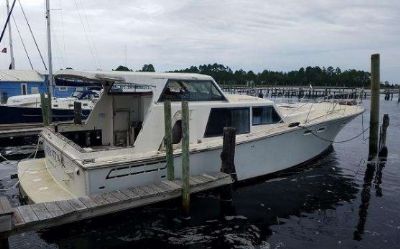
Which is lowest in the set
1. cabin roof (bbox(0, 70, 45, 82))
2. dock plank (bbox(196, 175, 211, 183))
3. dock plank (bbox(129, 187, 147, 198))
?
dock plank (bbox(129, 187, 147, 198))

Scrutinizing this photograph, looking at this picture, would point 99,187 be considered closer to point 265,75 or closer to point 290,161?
point 290,161

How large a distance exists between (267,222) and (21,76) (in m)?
25.4

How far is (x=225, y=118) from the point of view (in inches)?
416

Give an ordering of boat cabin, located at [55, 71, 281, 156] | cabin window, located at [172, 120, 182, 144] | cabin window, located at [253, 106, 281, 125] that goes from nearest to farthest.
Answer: boat cabin, located at [55, 71, 281, 156]
cabin window, located at [172, 120, 182, 144]
cabin window, located at [253, 106, 281, 125]

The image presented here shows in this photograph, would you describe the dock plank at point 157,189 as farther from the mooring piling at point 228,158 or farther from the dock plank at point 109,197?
the mooring piling at point 228,158

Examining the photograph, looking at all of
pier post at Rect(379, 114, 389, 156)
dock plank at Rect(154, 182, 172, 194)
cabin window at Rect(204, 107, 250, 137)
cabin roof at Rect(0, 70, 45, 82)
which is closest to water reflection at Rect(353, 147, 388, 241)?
pier post at Rect(379, 114, 389, 156)

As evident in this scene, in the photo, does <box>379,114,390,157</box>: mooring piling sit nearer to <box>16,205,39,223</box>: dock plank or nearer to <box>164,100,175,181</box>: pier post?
<box>164,100,175,181</box>: pier post

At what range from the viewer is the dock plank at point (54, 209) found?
674 cm

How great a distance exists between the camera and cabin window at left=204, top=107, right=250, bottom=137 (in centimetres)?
1030

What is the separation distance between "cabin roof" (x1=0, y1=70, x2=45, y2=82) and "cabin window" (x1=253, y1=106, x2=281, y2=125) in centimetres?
2182

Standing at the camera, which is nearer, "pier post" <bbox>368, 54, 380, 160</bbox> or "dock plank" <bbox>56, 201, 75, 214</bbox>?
"dock plank" <bbox>56, 201, 75, 214</bbox>

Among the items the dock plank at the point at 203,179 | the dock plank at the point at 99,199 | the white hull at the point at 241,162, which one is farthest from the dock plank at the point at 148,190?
the dock plank at the point at 203,179

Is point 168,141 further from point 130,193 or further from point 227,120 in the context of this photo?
point 227,120

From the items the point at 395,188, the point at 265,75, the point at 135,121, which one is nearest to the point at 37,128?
the point at 135,121
